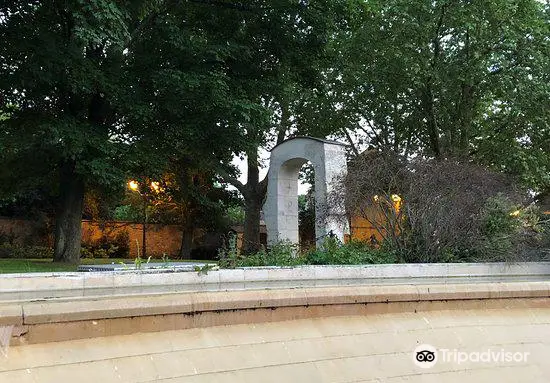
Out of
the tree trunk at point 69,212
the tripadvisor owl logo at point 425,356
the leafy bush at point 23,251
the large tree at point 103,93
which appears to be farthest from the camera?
the leafy bush at point 23,251

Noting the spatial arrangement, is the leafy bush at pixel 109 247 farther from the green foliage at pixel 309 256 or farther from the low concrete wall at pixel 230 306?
the low concrete wall at pixel 230 306

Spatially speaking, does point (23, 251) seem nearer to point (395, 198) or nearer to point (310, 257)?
point (310, 257)

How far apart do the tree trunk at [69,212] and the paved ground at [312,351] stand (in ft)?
37.1

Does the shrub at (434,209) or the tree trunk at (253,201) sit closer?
the shrub at (434,209)

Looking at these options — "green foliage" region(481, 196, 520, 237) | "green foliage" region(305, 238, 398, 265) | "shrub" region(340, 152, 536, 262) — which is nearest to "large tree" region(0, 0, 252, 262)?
"shrub" region(340, 152, 536, 262)

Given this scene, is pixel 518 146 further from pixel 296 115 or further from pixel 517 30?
pixel 296 115

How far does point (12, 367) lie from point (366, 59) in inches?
740

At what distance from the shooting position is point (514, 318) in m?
7.22

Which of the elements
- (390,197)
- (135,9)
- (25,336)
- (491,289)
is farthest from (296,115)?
(25,336)

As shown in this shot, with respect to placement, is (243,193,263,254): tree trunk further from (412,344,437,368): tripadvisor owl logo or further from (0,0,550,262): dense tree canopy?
(412,344,437,368): tripadvisor owl logo

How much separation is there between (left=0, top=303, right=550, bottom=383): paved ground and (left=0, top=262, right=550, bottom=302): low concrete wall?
5.64ft

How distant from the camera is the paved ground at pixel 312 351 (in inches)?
180

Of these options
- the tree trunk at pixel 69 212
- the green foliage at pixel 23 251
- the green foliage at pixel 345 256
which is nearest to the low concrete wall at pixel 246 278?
the green foliage at pixel 345 256

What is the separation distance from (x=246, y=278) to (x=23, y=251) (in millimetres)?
16995
